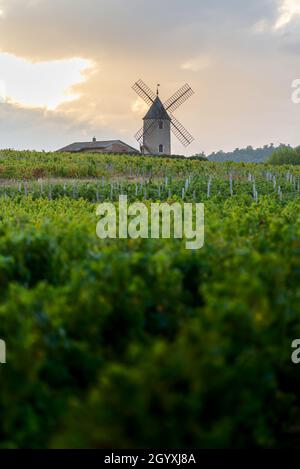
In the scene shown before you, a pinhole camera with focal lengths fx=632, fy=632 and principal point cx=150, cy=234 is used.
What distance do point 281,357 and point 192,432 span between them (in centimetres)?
119

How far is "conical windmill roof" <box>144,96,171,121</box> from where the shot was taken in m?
68.1

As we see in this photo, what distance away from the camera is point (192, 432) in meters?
3.76

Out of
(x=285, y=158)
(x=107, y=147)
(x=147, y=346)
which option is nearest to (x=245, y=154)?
(x=285, y=158)

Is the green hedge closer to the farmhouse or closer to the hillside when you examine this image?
the farmhouse

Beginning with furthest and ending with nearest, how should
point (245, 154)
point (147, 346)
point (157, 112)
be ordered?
point (245, 154)
point (157, 112)
point (147, 346)

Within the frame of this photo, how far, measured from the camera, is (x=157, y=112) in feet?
223

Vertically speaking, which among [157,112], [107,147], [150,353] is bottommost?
[150,353]

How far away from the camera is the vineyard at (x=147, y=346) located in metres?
3.61

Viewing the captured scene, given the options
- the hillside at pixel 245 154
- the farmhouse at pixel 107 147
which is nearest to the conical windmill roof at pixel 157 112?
the farmhouse at pixel 107 147

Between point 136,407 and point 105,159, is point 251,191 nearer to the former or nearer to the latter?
point 105,159

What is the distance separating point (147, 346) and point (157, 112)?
65.2m

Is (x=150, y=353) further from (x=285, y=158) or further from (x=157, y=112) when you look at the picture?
(x=285, y=158)
